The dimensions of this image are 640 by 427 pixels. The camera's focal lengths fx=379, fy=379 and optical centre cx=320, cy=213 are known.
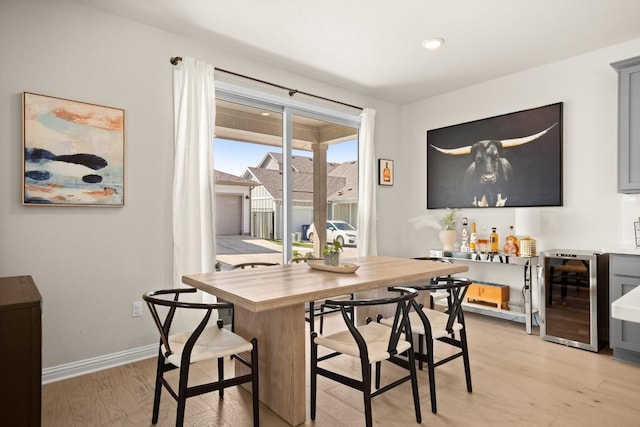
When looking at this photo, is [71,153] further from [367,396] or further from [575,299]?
[575,299]

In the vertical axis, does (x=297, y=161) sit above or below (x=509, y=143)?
below

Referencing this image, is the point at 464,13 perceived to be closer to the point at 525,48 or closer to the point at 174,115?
the point at 525,48

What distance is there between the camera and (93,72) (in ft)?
9.26

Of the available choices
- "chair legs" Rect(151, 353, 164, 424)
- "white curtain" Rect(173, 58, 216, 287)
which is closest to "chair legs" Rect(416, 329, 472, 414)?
"chair legs" Rect(151, 353, 164, 424)

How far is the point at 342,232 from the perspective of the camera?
477 cm

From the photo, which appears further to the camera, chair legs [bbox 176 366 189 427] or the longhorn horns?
the longhorn horns

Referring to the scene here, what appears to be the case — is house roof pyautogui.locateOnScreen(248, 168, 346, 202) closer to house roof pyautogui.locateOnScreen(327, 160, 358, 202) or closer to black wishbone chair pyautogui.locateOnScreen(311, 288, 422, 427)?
house roof pyautogui.locateOnScreen(327, 160, 358, 202)

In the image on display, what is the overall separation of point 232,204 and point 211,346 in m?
1.99

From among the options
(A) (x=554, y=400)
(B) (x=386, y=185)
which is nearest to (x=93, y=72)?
(B) (x=386, y=185)

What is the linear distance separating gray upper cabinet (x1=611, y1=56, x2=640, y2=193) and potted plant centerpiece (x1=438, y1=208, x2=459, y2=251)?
5.46 ft

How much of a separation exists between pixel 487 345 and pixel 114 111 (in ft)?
11.9

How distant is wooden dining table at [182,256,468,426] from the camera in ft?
6.32

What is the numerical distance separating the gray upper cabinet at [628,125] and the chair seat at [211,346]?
3.22m

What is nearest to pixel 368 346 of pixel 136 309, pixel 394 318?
pixel 394 318
